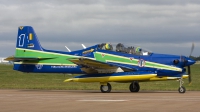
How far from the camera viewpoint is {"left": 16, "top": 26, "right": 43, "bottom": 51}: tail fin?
1053 inches

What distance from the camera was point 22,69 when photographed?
26.3m

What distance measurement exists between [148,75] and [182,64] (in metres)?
1.80

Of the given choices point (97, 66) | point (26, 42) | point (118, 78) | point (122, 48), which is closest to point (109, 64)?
point (97, 66)

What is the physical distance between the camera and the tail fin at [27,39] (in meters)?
26.7

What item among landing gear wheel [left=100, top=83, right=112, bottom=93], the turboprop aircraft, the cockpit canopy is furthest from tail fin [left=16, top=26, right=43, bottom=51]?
landing gear wheel [left=100, top=83, right=112, bottom=93]

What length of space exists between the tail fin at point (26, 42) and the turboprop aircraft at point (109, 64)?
129 millimetres

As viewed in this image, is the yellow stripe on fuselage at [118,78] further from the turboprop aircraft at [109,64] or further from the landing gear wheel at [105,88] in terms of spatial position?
the landing gear wheel at [105,88]

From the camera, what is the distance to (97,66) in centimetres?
2366

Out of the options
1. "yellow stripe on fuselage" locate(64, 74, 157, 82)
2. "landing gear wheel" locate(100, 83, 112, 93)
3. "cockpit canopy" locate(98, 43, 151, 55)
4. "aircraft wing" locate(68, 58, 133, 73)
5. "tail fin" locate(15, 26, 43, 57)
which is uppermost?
"tail fin" locate(15, 26, 43, 57)

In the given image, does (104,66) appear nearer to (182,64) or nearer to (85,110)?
(182,64)

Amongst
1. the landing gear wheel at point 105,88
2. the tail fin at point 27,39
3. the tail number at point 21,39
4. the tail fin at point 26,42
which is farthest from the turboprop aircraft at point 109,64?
the tail number at point 21,39

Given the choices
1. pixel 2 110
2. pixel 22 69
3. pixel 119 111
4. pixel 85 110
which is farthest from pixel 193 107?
pixel 22 69

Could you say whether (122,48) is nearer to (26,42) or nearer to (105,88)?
(105,88)

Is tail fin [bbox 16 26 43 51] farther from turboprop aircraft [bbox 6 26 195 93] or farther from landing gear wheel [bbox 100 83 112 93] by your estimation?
landing gear wheel [bbox 100 83 112 93]
